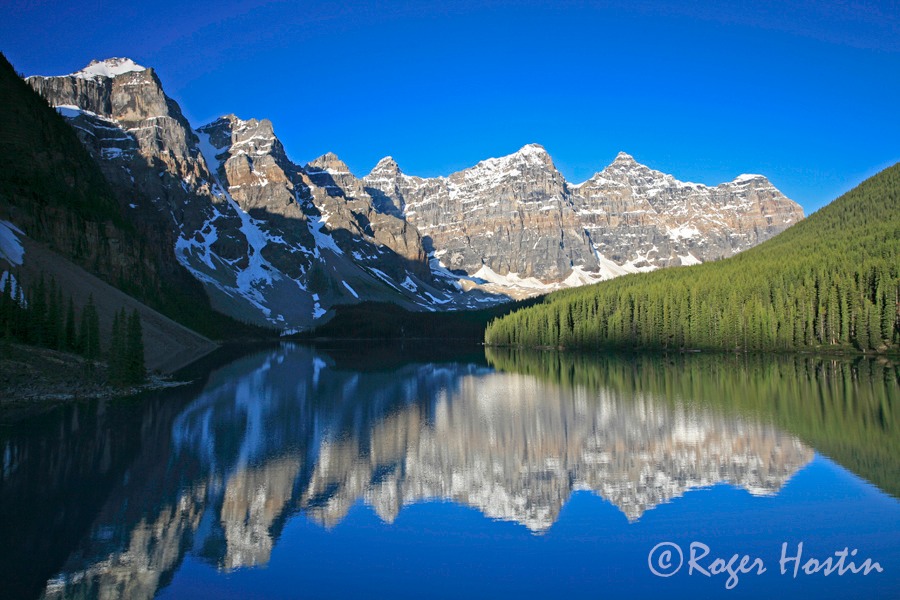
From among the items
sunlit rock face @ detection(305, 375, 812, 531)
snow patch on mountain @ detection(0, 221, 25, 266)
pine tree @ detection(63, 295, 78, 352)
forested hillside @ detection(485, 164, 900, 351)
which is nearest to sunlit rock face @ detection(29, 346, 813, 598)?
sunlit rock face @ detection(305, 375, 812, 531)

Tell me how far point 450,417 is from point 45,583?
25.3 m

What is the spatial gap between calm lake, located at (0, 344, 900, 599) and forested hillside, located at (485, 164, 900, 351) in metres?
52.7

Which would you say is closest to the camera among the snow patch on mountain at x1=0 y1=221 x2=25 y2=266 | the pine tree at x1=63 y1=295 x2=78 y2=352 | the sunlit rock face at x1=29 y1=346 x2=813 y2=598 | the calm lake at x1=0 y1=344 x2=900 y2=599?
the calm lake at x1=0 y1=344 x2=900 y2=599

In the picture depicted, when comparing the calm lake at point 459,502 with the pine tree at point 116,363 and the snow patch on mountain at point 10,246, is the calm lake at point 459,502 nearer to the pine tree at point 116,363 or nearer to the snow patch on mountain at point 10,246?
the pine tree at point 116,363

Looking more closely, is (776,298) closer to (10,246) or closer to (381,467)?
(381,467)

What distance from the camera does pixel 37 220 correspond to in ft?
326

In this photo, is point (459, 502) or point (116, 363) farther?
point (116, 363)

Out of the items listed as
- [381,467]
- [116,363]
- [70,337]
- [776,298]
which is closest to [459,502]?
[381,467]

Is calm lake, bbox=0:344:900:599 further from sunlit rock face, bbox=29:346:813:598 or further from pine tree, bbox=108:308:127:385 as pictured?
pine tree, bbox=108:308:127:385

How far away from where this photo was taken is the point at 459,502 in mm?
19656

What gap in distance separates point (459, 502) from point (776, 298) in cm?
8894

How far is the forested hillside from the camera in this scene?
83.9m

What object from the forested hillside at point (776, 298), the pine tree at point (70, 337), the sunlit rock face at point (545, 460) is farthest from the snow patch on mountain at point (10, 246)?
the forested hillside at point (776, 298)

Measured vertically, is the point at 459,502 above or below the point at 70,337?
below
